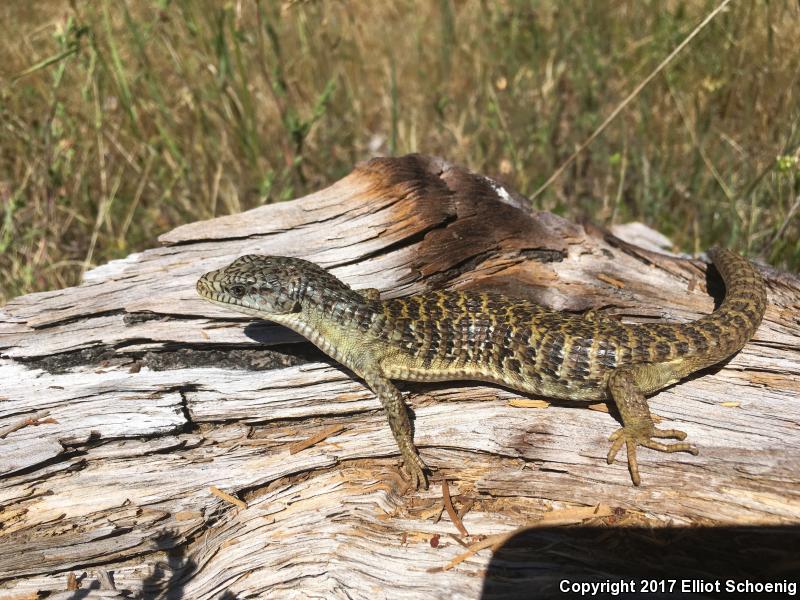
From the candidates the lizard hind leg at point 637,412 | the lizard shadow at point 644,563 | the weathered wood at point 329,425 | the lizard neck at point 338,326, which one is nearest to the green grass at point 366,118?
the weathered wood at point 329,425

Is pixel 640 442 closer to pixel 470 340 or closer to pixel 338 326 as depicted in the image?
pixel 470 340

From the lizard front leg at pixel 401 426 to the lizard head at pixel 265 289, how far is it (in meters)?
0.79

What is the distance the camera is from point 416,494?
13.5ft

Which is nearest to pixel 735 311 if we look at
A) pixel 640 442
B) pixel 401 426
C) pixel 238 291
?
pixel 640 442

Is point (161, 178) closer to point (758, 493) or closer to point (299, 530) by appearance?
point (299, 530)

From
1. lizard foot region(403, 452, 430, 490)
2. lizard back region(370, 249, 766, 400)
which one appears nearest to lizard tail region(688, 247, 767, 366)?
lizard back region(370, 249, 766, 400)

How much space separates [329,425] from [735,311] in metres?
3.40

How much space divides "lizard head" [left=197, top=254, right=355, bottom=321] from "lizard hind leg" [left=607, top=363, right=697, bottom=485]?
2217mm

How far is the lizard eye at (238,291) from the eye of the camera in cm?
443

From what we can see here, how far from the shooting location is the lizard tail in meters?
4.52

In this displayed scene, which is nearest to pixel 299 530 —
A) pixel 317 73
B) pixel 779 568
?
pixel 779 568

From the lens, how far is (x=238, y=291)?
4434mm

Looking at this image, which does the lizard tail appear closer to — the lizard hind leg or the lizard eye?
the lizard hind leg

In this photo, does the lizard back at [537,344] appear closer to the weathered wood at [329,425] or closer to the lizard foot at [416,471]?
the weathered wood at [329,425]
